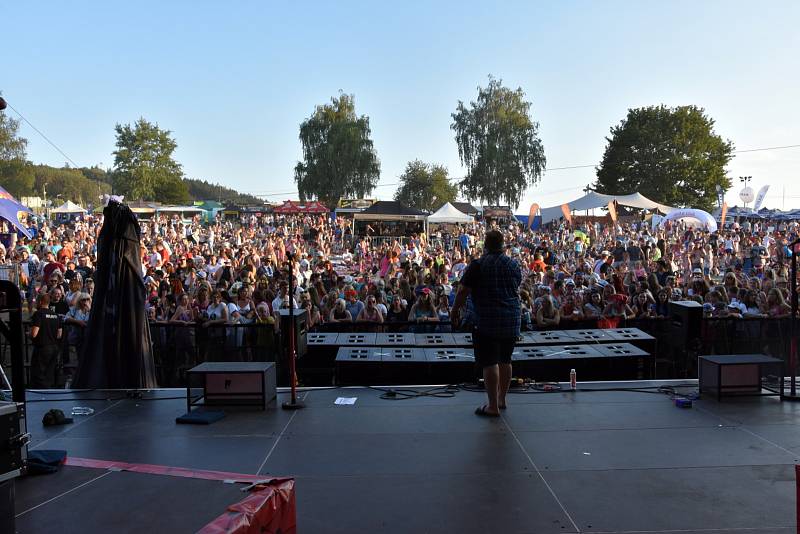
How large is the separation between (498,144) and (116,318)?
54141 millimetres

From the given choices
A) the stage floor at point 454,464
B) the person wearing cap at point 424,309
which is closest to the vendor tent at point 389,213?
the person wearing cap at point 424,309

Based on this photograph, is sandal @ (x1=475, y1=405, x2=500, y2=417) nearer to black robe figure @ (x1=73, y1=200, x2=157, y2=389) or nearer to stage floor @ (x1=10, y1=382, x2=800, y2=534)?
stage floor @ (x1=10, y1=382, x2=800, y2=534)

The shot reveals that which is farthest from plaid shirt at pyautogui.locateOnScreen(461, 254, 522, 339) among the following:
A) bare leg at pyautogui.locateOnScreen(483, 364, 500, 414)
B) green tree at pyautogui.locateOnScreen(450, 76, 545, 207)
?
green tree at pyautogui.locateOnScreen(450, 76, 545, 207)

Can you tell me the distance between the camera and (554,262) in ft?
69.7

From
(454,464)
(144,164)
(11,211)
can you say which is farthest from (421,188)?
(454,464)

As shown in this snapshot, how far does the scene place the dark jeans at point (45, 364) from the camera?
8719 mm

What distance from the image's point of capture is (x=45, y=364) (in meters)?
8.77

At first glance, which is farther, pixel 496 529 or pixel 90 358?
pixel 90 358

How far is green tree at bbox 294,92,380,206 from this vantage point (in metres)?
61.2

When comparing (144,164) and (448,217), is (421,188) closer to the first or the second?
(144,164)

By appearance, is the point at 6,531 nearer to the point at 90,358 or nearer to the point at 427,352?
the point at 90,358

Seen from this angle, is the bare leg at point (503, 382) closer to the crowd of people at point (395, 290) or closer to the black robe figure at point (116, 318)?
the crowd of people at point (395, 290)

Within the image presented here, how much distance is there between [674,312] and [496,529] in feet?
17.3

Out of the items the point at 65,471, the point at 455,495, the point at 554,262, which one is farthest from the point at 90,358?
the point at 554,262
